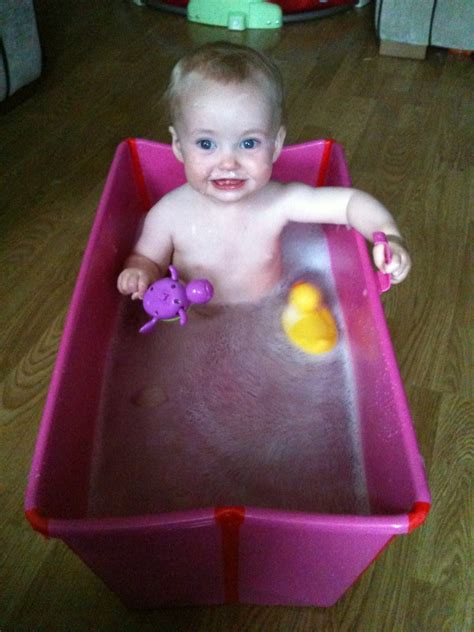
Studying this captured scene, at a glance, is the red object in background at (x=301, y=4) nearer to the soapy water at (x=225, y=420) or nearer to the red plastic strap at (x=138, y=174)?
the red plastic strap at (x=138, y=174)

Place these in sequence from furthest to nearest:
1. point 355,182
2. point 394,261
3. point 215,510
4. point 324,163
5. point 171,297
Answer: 1. point 355,182
2. point 324,163
3. point 171,297
4. point 394,261
5. point 215,510

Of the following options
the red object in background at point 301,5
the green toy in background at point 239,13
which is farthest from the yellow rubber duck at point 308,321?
the red object in background at point 301,5

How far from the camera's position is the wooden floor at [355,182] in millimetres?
702

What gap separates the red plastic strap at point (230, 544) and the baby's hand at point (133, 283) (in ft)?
1.32

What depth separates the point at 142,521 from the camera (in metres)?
0.49

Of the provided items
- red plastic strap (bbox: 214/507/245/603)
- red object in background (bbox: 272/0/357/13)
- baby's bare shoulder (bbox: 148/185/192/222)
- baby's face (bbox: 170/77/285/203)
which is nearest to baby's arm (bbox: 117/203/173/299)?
baby's bare shoulder (bbox: 148/185/192/222)

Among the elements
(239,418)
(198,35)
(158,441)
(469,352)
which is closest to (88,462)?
(158,441)

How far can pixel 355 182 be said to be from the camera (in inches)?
52.7

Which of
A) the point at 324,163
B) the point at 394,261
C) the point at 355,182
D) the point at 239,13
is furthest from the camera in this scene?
the point at 239,13

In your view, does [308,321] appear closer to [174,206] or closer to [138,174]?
[174,206]

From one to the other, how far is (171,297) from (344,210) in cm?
29

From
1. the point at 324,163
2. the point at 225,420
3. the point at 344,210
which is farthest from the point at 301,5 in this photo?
the point at 225,420

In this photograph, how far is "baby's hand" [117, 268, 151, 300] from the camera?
2.79 feet

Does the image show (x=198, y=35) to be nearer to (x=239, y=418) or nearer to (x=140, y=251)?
(x=140, y=251)
